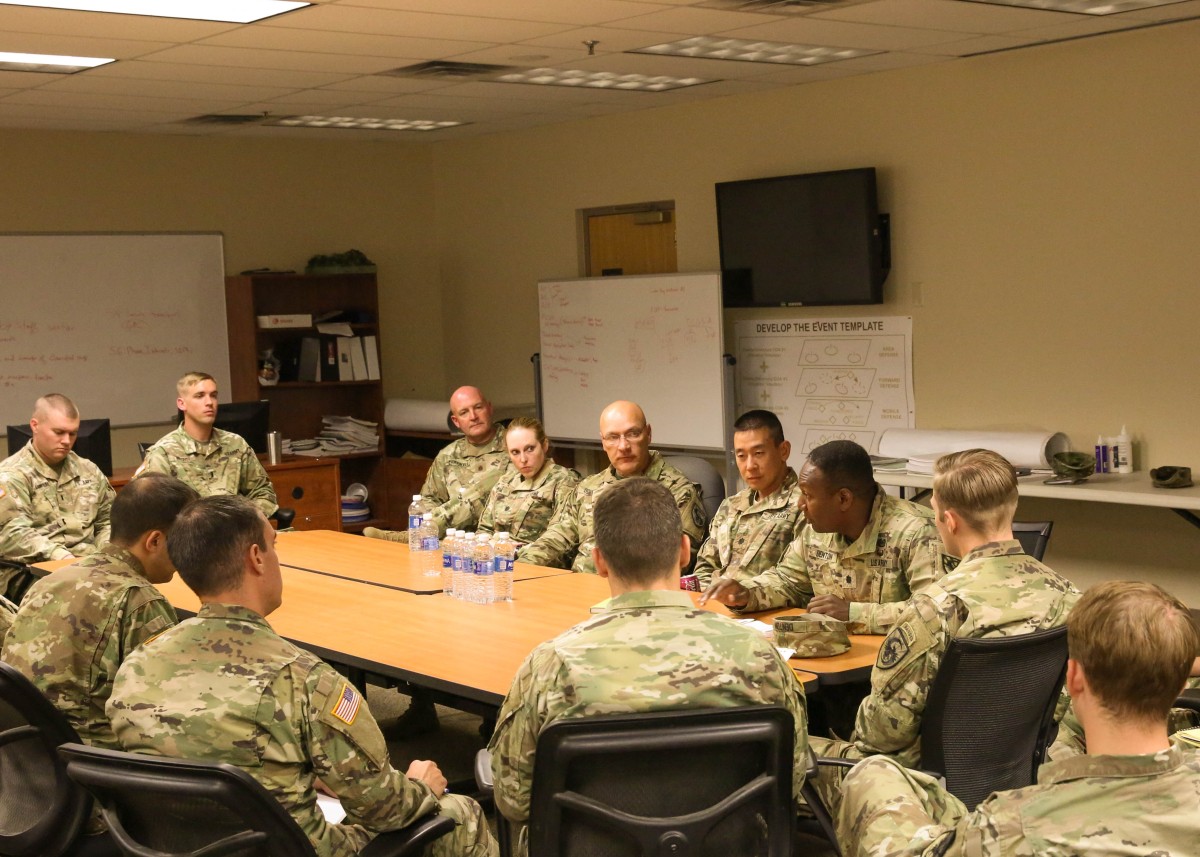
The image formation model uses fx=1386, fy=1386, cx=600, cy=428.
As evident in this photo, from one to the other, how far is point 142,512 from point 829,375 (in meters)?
4.71

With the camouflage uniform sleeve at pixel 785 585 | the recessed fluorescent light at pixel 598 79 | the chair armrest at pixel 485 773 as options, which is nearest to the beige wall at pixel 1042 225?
the recessed fluorescent light at pixel 598 79

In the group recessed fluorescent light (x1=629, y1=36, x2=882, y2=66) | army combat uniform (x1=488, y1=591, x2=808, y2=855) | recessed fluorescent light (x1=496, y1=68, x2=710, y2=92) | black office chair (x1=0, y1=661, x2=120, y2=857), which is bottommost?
black office chair (x1=0, y1=661, x2=120, y2=857)

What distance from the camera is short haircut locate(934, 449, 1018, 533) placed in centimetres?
301

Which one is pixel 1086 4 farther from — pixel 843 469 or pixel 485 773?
pixel 485 773

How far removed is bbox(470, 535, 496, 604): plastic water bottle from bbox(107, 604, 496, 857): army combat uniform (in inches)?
72.6

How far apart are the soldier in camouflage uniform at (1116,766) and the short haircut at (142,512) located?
2.13 metres

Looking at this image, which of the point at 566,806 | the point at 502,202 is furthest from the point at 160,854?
the point at 502,202

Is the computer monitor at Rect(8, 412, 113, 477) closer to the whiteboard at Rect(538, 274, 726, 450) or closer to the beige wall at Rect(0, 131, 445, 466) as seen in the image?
the beige wall at Rect(0, 131, 445, 466)

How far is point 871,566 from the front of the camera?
12.7 feet

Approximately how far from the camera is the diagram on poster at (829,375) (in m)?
7.13

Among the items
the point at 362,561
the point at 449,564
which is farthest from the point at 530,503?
the point at 449,564

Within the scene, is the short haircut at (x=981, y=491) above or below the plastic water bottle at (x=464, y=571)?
above

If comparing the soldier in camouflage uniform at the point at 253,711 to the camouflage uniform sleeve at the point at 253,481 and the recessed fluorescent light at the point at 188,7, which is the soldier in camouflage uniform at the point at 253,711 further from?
the camouflage uniform sleeve at the point at 253,481

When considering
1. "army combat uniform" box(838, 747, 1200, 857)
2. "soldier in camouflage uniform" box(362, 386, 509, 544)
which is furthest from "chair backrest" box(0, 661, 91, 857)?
"soldier in camouflage uniform" box(362, 386, 509, 544)
